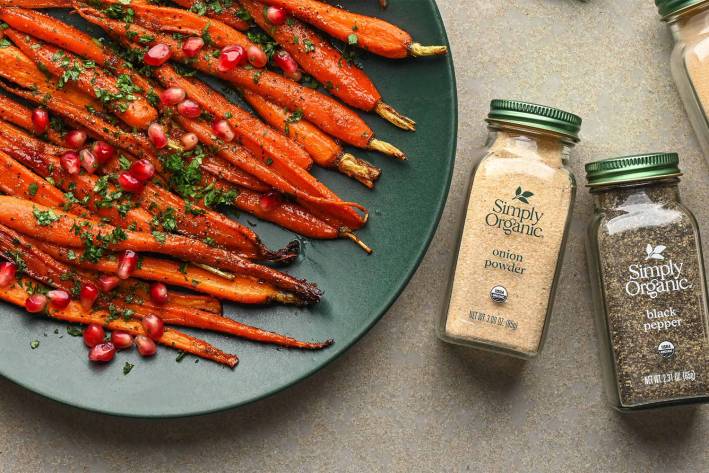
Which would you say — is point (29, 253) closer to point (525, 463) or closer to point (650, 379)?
point (525, 463)

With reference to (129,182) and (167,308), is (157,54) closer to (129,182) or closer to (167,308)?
(129,182)

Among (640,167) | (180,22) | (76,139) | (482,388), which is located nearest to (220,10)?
(180,22)

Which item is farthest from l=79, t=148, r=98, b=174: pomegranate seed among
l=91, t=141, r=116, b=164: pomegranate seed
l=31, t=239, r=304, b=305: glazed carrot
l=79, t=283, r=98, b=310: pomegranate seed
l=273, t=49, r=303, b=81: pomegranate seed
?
l=273, t=49, r=303, b=81: pomegranate seed

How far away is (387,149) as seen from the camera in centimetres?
243

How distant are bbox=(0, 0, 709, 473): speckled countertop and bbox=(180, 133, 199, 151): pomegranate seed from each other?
41.4 inches

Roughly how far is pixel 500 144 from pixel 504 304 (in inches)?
23.6

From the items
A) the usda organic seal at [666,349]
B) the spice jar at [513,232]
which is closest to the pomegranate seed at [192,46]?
the spice jar at [513,232]

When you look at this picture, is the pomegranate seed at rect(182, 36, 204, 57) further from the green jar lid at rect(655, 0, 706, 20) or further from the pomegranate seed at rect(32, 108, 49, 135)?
the green jar lid at rect(655, 0, 706, 20)

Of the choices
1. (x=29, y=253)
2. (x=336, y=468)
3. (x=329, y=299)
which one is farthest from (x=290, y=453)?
(x=29, y=253)

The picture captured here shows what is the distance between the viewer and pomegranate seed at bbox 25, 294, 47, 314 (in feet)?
7.56

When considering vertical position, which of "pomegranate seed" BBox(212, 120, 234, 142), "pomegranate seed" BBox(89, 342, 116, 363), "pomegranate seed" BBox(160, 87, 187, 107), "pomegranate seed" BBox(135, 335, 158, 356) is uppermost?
"pomegranate seed" BBox(160, 87, 187, 107)

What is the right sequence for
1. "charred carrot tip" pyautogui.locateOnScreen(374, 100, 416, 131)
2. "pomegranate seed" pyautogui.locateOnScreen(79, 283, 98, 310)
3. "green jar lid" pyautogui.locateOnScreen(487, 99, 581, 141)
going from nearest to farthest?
"green jar lid" pyautogui.locateOnScreen(487, 99, 581, 141) < "pomegranate seed" pyautogui.locateOnScreen(79, 283, 98, 310) < "charred carrot tip" pyautogui.locateOnScreen(374, 100, 416, 131)

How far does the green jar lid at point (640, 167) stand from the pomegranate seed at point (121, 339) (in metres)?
1.90

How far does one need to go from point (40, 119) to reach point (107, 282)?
0.66m
